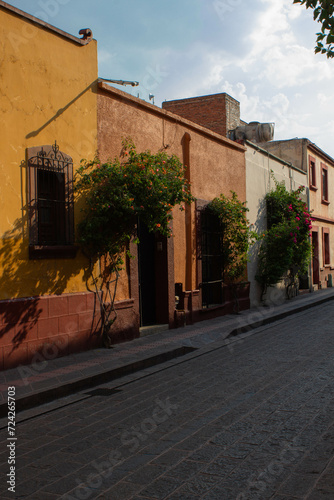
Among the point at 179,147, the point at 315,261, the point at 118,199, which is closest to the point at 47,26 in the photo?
the point at 118,199

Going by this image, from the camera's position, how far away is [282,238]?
649 inches

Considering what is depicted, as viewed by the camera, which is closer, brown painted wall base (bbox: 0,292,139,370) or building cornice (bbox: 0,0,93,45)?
brown painted wall base (bbox: 0,292,139,370)

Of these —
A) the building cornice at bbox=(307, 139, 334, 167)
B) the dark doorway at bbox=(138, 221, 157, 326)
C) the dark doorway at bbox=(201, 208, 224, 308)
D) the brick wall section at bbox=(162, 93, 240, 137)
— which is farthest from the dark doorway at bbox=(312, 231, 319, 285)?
the dark doorway at bbox=(138, 221, 157, 326)

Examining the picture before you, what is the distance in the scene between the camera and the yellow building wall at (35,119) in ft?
24.7

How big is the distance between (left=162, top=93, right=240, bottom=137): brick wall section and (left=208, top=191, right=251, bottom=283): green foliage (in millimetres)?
4870

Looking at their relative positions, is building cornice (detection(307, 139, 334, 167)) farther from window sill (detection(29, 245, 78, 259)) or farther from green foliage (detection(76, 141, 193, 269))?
window sill (detection(29, 245, 78, 259))

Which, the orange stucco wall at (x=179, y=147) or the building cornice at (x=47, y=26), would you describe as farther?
the orange stucco wall at (x=179, y=147)

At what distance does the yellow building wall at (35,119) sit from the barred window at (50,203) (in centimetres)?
12

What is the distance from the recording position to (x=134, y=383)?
6.88 m

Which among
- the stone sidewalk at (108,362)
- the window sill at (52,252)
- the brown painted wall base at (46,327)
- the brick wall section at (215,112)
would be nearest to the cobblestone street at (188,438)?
the stone sidewalk at (108,362)

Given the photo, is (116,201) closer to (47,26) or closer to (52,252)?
(52,252)

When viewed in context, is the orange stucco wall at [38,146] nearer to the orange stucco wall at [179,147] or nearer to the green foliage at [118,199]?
the green foliage at [118,199]

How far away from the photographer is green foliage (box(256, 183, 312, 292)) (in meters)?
16.3

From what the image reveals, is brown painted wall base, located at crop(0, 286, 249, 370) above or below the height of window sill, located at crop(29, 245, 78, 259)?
below
